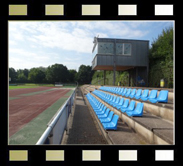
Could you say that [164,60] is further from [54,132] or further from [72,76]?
[72,76]

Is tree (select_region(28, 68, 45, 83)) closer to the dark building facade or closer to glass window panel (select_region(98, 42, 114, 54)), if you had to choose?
the dark building facade

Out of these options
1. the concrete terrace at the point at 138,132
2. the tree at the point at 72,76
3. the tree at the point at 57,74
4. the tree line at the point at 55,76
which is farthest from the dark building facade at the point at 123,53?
the tree at the point at 57,74

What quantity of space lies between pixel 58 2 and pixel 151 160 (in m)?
3.35

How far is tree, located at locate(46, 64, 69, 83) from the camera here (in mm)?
65725

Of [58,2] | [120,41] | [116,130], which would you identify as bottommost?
[116,130]

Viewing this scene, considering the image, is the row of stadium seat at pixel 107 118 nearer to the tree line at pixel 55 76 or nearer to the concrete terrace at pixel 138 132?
the concrete terrace at pixel 138 132

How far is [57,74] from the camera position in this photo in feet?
220

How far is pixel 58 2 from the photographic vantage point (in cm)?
220

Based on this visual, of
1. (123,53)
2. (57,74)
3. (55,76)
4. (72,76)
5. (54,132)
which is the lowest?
(54,132)

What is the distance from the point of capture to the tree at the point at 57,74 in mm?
65725

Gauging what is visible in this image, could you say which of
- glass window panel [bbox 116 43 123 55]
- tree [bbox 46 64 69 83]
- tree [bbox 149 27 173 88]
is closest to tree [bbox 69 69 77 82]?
tree [bbox 46 64 69 83]

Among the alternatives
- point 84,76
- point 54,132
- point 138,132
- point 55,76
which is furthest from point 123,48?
point 55,76

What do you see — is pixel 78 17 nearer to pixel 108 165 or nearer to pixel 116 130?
pixel 108 165
